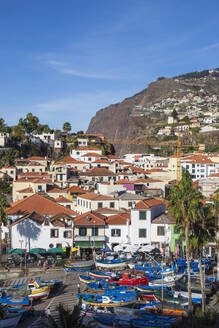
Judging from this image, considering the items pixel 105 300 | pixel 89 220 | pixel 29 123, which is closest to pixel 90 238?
pixel 89 220

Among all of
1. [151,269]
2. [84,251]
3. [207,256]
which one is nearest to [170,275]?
[151,269]

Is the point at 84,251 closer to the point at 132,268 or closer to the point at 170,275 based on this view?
the point at 132,268

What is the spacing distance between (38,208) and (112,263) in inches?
642

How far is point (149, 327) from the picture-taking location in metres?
27.2

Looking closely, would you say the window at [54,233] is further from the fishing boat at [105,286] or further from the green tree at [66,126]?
the green tree at [66,126]

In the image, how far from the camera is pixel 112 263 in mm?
41906

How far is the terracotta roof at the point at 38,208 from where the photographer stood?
171 feet

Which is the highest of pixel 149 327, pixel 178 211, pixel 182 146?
pixel 182 146

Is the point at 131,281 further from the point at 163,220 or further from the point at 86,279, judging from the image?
the point at 163,220

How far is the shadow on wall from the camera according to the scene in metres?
47.3

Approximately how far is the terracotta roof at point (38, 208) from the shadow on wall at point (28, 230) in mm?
4142

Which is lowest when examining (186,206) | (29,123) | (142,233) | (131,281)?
(131,281)

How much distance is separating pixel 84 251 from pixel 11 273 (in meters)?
10.3

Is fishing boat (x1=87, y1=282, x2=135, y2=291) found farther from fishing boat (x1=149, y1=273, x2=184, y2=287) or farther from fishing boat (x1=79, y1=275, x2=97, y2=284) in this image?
fishing boat (x1=149, y1=273, x2=184, y2=287)
